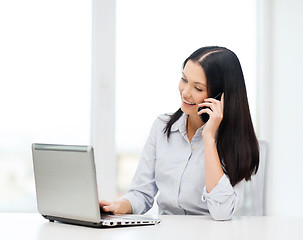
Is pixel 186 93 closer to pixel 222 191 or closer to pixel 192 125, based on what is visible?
pixel 192 125

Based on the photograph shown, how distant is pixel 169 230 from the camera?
149 centimetres

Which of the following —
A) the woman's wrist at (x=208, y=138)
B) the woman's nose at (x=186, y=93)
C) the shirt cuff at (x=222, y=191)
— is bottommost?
the shirt cuff at (x=222, y=191)

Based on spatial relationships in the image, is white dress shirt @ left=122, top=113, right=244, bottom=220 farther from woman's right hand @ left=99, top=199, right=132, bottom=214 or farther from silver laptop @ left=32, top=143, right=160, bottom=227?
silver laptop @ left=32, top=143, right=160, bottom=227

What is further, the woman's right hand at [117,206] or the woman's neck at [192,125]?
the woman's neck at [192,125]

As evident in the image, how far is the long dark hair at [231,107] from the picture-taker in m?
1.86

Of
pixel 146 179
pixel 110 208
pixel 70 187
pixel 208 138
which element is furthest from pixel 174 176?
pixel 70 187

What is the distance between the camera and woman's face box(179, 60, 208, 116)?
Answer: 73.7 inches

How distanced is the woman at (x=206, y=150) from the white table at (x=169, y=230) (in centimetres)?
12

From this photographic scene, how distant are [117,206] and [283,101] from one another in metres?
1.75

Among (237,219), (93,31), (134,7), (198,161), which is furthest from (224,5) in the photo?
(237,219)

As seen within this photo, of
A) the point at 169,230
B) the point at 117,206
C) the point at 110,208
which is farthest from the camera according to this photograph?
the point at 117,206

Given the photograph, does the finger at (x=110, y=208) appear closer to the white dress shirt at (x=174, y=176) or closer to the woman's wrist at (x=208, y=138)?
the white dress shirt at (x=174, y=176)

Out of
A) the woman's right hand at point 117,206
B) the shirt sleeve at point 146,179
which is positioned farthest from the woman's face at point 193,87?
the woman's right hand at point 117,206

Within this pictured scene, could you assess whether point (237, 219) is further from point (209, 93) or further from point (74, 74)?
point (74, 74)
